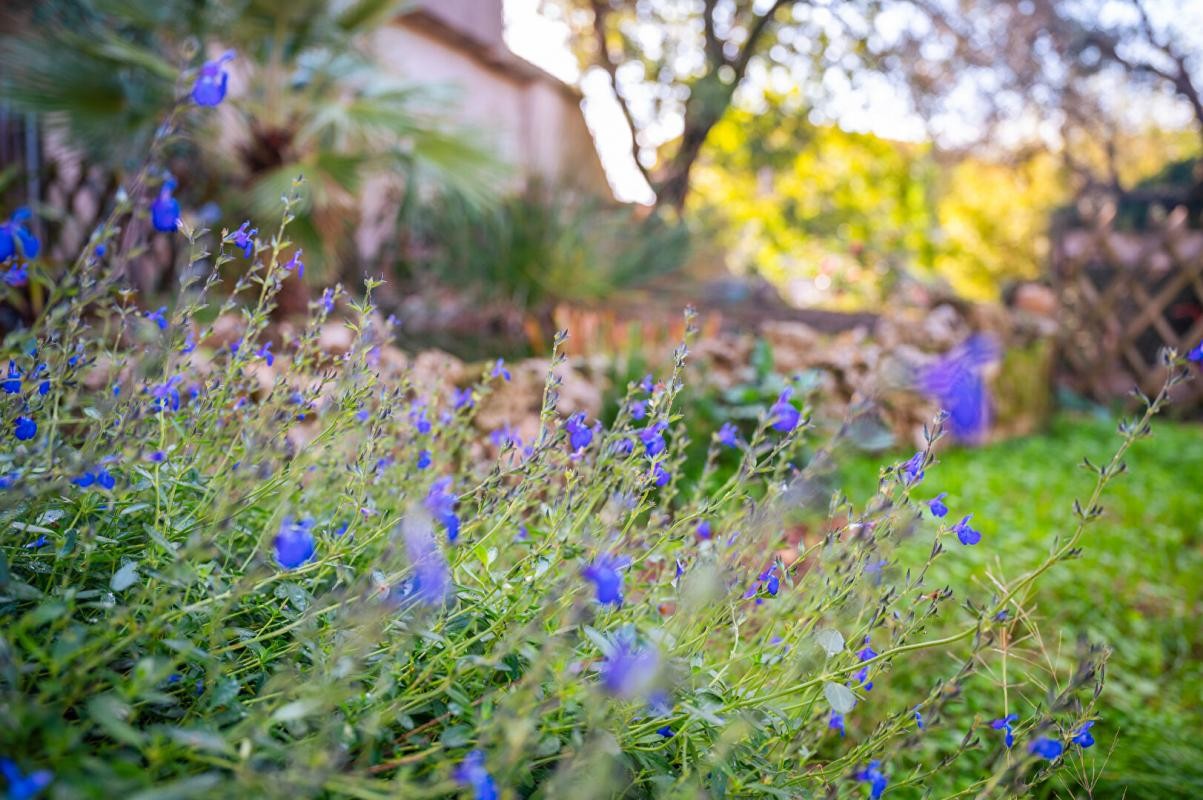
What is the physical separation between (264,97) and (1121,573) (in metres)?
4.25

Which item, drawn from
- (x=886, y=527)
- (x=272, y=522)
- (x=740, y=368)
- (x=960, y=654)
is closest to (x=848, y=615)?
(x=886, y=527)

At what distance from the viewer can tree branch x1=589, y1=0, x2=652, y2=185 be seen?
26.2 feet

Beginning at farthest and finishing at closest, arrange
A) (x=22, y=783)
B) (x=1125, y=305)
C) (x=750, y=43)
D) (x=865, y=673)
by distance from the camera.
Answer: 1. (x=1125, y=305)
2. (x=750, y=43)
3. (x=865, y=673)
4. (x=22, y=783)

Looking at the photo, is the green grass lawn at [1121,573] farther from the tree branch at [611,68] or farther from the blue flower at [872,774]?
the tree branch at [611,68]

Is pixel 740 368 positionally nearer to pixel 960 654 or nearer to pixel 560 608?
pixel 960 654

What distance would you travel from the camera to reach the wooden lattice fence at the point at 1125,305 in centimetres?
774

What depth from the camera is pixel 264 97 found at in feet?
14.0

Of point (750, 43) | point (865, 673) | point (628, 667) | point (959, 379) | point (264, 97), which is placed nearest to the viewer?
point (628, 667)

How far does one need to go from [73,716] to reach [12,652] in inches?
9.9

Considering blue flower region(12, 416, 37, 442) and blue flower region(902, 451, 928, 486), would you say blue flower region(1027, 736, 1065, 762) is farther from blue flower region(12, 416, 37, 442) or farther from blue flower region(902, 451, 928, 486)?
blue flower region(12, 416, 37, 442)

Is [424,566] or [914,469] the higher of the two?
[914,469]

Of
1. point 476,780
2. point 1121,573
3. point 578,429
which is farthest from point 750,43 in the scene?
point 476,780

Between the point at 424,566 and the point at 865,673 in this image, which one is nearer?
the point at 424,566

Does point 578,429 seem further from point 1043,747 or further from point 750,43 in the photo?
point 750,43
